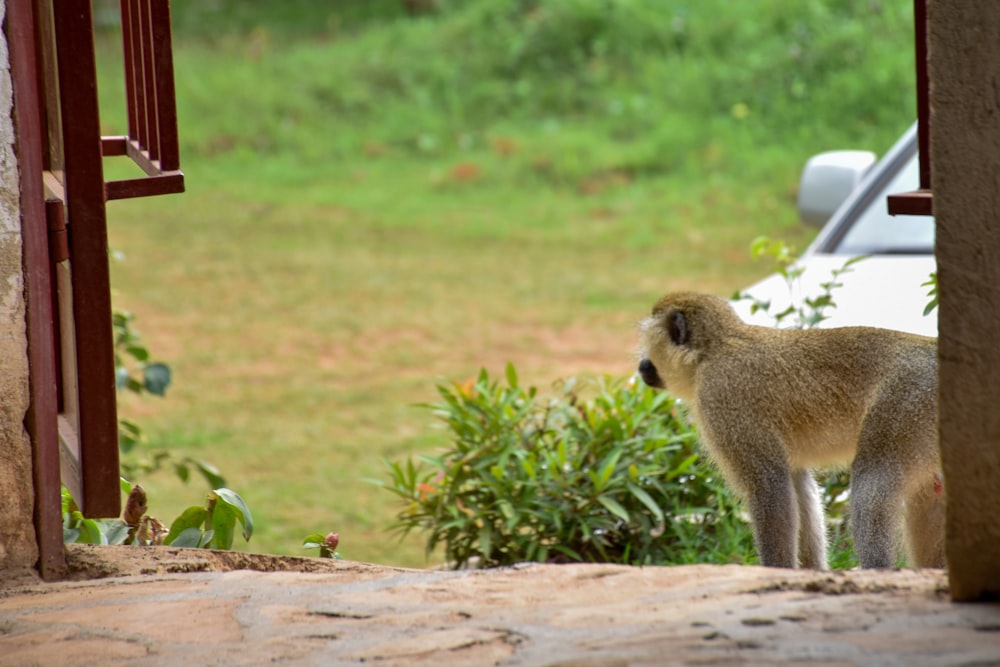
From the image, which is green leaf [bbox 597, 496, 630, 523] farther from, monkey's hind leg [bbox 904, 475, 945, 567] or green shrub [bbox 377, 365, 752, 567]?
monkey's hind leg [bbox 904, 475, 945, 567]

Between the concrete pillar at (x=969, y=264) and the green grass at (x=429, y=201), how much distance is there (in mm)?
4089

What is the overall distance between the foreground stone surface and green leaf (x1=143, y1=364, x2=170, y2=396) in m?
2.59

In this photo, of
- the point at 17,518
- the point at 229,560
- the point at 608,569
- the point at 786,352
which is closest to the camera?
the point at 608,569

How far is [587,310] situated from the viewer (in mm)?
10531

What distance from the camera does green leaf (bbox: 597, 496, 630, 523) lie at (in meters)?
4.65

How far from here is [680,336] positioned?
4242 mm

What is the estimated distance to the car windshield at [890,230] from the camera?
5551 millimetres

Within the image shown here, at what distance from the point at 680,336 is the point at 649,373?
19 centimetres

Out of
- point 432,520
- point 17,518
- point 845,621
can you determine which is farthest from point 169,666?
point 432,520

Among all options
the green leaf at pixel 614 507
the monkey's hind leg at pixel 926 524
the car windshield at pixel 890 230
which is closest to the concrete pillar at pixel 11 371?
the green leaf at pixel 614 507

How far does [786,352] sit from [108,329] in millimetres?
1948

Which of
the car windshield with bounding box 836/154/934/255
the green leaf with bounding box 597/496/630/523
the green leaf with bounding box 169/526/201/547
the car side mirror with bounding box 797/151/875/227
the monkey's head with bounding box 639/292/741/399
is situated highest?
the car side mirror with bounding box 797/151/875/227

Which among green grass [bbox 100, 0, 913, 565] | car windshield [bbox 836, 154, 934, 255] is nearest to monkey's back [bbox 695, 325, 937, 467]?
car windshield [bbox 836, 154, 934, 255]

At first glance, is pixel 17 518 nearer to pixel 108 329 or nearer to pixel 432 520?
pixel 108 329
